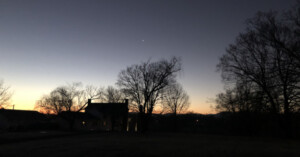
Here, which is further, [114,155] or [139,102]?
[139,102]

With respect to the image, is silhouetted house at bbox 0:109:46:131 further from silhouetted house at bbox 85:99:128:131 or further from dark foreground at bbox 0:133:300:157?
dark foreground at bbox 0:133:300:157

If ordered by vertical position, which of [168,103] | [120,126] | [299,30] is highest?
[299,30]

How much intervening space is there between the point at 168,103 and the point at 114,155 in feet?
159

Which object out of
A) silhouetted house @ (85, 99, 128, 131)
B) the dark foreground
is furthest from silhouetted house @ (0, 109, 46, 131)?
the dark foreground

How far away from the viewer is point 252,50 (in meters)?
23.1

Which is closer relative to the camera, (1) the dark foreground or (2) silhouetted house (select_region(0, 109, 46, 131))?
(1) the dark foreground

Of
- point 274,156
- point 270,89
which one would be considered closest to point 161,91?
point 270,89

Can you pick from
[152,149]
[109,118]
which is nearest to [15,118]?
[109,118]

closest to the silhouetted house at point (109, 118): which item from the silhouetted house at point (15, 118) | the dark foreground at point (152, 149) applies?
the silhouetted house at point (15, 118)

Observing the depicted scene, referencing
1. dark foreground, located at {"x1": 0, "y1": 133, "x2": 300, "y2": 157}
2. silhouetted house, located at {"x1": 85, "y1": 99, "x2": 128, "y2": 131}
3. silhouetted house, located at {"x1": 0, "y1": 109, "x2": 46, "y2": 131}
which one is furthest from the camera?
silhouetted house, located at {"x1": 0, "y1": 109, "x2": 46, "y2": 131}

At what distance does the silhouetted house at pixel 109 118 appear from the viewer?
4907 cm

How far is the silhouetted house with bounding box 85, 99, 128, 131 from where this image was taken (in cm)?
4907

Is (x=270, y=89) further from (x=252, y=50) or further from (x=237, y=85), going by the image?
(x=252, y=50)

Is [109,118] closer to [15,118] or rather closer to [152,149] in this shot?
[15,118]
